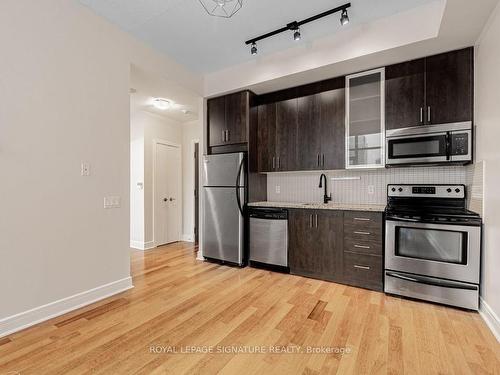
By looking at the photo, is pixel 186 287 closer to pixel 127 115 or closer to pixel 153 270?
pixel 153 270

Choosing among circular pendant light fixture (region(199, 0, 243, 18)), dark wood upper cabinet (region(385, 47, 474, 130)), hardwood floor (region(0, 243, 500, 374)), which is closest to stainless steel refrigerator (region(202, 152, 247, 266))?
hardwood floor (region(0, 243, 500, 374))

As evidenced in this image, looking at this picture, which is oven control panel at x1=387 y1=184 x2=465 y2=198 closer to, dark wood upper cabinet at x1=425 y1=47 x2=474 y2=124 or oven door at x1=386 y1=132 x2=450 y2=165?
oven door at x1=386 y1=132 x2=450 y2=165

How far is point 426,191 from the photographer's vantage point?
286 centimetres

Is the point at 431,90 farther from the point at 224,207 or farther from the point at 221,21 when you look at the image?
the point at 224,207

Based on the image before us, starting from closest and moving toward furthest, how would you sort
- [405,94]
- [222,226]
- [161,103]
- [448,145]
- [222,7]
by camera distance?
[222,7] → [448,145] → [405,94] → [222,226] → [161,103]

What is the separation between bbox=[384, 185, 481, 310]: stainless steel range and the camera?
7.50 ft

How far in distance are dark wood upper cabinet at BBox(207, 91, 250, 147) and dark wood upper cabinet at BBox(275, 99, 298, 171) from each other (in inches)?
19.4

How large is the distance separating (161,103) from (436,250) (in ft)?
14.2

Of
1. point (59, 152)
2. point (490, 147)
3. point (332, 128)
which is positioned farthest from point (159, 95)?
point (490, 147)

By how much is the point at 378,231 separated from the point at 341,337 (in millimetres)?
1287

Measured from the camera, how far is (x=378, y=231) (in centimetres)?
275

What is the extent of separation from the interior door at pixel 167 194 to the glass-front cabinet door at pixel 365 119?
11.8 ft

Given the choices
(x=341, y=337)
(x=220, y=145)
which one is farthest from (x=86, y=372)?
(x=220, y=145)

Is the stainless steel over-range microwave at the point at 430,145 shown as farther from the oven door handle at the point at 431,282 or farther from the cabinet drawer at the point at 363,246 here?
the oven door handle at the point at 431,282
